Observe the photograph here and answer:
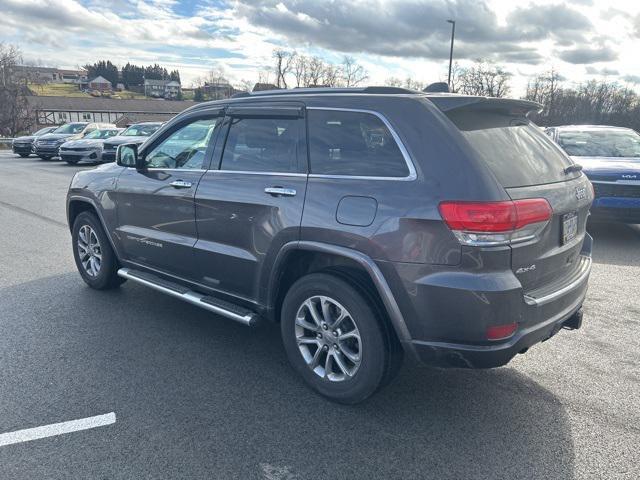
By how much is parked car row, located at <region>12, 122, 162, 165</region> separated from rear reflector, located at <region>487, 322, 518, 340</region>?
57.2 ft

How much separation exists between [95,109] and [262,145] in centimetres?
8613

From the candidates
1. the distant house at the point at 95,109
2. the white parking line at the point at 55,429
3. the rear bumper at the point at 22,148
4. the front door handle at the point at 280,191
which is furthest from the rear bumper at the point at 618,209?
the distant house at the point at 95,109

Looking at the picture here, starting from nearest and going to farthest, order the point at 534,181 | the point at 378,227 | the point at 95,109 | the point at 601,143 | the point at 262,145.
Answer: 1. the point at 378,227
2. the point at 534,181
3. the point at 262,145
4. the point at 601,143
5. the point at 95,109

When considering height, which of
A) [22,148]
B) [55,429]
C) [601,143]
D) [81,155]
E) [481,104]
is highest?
[481,104]

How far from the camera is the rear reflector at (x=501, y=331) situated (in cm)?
277

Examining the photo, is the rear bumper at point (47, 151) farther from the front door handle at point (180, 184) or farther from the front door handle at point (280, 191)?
the front door handle at point (280, 191)

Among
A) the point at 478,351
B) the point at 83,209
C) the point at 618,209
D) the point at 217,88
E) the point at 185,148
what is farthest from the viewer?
the point at 217,88

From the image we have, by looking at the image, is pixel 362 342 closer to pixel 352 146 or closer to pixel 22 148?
pixel 352 146

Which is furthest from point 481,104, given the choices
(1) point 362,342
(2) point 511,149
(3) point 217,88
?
(3) point 217,88

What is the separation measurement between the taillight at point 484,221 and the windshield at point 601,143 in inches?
248

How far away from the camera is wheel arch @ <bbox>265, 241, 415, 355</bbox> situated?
295cm

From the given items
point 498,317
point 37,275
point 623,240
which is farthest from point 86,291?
point 623,240

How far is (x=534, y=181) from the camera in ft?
10.0

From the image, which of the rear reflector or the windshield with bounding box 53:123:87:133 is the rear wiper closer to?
the rear reflector
